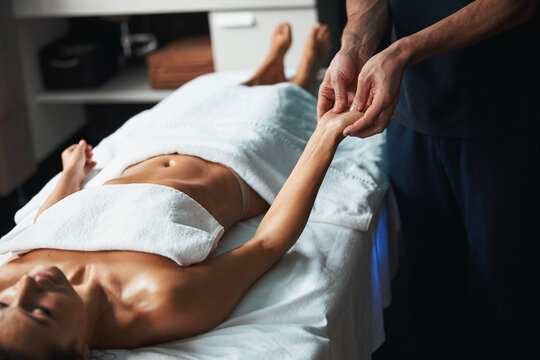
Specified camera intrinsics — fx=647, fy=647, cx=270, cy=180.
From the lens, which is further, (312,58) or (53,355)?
(312,58)

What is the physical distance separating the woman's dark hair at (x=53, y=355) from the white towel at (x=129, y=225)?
211 mm

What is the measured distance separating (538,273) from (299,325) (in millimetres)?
697

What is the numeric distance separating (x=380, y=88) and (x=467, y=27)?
195mm

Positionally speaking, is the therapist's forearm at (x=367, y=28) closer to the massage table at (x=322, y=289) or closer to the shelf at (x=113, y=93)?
the massage table at (x=322, y=289)

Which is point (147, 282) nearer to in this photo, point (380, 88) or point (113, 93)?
point (380, 88)

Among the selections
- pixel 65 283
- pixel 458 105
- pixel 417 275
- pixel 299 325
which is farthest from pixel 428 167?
pixel 65 283

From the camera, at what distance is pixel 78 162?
1.56 m

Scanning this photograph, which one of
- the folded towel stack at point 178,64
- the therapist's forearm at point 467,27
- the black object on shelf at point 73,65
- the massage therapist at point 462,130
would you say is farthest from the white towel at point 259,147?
the black object on shelf at point 73,65

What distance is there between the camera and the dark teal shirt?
1.28 m

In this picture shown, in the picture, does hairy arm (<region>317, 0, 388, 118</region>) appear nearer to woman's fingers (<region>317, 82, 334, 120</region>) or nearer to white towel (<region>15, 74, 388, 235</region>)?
woman's fingers (<region>317, 82, 334, 120</region>)

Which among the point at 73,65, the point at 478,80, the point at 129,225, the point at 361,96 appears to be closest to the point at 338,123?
the point at 361,96

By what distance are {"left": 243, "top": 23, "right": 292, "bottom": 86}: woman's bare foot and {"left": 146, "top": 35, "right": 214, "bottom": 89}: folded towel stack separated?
62cm

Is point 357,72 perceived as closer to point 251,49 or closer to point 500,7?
point 500,7

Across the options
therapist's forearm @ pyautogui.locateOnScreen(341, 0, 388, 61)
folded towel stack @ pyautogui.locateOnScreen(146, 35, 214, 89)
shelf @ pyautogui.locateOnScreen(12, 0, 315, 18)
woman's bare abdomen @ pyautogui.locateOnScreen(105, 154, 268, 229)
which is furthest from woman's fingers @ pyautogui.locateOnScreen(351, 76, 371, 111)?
folded towel stack @ pyautogui.locateOnScreen(146, 35, 214, 89)
